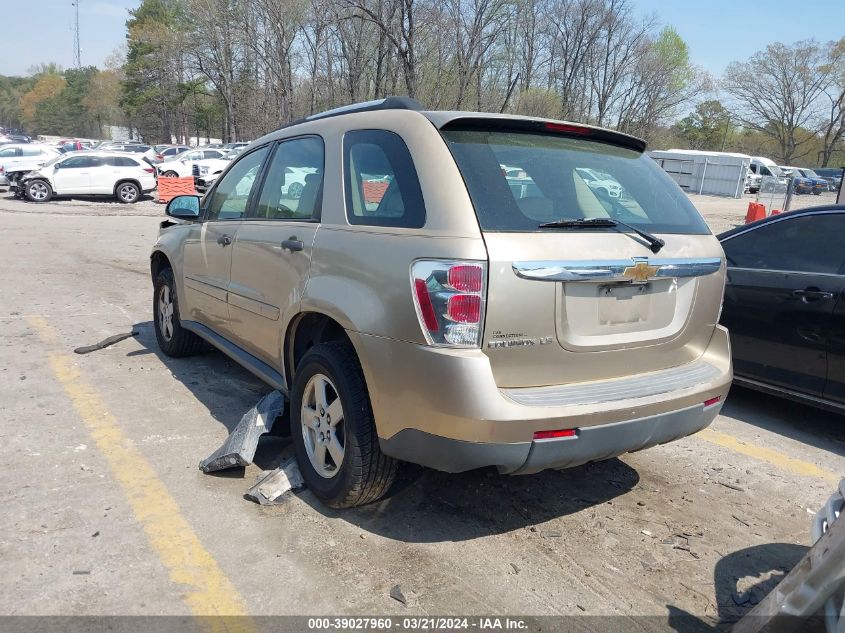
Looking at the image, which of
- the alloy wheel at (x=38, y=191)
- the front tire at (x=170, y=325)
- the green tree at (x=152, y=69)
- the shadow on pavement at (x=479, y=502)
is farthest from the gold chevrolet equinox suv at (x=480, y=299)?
the green tree at (x=152, y=69)

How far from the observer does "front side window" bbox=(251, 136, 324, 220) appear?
3.53 meters

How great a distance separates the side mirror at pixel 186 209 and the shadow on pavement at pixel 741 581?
13.4 feet

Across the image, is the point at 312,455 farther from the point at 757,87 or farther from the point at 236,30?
the point at 757,87

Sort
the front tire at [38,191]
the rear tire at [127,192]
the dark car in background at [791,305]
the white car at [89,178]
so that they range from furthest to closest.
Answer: the rear tire at [127,192] → the white car at [89,178] → the front tire at [38,191] → the dark car in background at [791,305]

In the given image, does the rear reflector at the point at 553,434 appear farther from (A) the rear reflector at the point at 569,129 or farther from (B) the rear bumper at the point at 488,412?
(A) the rear reflector at the point at 569,129

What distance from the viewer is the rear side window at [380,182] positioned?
287 cm

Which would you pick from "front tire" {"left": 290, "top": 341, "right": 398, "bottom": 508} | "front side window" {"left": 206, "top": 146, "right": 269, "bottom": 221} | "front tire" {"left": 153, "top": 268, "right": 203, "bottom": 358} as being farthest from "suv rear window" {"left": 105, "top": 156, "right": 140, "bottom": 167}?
"front tire" {"left": 290, "top": 341, "right": 398, "bottom": 508}

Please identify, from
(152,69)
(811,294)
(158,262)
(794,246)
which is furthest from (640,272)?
(152,69)

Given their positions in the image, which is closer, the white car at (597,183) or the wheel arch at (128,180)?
the white car at (597,183)

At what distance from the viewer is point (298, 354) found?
12.0 feet

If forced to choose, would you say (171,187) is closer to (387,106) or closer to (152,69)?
(387,106)

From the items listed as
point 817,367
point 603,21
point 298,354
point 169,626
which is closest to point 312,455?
point 298,354

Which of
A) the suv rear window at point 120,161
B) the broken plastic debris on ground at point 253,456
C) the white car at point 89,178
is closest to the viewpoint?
the broken plastic debris on ground at point 253,456

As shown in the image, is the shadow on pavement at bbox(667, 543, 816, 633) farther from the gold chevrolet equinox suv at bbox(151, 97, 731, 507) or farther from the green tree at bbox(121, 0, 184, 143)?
the green tree at bbox(121, 0, 184, 143)
